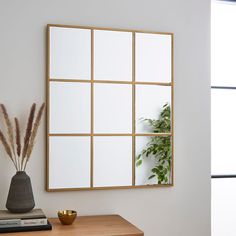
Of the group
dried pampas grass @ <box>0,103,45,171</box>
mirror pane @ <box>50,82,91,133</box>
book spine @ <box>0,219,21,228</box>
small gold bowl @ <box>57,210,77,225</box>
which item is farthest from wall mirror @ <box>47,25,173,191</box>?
book spine @ <box>0,219,21,228</box>

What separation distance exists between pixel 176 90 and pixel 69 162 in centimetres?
83

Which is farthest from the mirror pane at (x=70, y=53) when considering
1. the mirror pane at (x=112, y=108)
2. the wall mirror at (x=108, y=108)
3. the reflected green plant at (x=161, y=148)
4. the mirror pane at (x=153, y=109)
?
the reflected green plant at (x=161, y=148)

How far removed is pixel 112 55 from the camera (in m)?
2.60

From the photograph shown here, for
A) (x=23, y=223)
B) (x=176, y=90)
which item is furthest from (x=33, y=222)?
(x=176, y=90)

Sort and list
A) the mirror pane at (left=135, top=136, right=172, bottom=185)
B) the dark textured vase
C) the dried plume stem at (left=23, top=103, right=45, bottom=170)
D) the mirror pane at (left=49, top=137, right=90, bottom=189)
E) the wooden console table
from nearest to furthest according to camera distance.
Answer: the wooden console table → the dark textured vase → the dried plume stem at (left=23, top=103, right=45, bottom=170) → the mirror pane at (left=49, top=137, right=90, bottom=189) → the mirror pane at (left=135, top=136, right=172, bottom=185)

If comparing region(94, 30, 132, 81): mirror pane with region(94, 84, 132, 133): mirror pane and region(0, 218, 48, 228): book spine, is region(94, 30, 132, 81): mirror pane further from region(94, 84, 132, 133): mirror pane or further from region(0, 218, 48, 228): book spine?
region(0, 218, 48, 228): book spine

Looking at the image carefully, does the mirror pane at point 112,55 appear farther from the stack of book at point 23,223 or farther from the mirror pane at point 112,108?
the stack of book at point 23,223

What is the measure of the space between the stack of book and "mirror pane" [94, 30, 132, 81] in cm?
89

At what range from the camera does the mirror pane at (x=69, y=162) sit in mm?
2475

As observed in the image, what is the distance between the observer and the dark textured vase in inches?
87.8

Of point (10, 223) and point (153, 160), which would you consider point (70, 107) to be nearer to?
point (153, 160)
